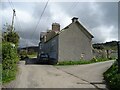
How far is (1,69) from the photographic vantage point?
1922cm

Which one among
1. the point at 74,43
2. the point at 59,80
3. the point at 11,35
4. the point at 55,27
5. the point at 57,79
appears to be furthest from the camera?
the point at 55,27

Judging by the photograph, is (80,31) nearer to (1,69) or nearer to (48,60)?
(48,60)

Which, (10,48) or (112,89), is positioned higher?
(10,48)

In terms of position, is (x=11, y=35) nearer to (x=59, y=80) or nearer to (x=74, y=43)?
(x=74, y=43)

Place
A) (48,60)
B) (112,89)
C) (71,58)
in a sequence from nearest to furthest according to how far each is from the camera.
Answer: (112,89)
(71,58)
(48,60)

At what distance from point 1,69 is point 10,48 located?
2.52 meters

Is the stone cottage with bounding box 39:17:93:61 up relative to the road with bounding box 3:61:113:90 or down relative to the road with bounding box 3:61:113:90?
up

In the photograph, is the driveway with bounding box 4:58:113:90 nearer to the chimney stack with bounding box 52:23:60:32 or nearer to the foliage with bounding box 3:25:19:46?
the foliage with bounding box 3:25:19:46

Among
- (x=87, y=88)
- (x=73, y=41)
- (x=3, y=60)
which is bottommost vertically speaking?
(x=87, y=88)

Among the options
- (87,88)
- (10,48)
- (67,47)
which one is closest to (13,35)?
(67,47)

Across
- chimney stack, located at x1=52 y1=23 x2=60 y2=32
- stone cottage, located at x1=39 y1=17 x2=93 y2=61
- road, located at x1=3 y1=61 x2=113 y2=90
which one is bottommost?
road, located at x1=3 y1=61 x2=113 y2=90

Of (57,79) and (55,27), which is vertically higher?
(55,27)

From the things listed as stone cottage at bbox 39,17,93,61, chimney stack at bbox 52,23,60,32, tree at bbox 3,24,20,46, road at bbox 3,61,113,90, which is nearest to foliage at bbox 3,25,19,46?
tree at bbox 3,24,20,46

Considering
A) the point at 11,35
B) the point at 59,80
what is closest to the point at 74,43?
the point at 11,35
